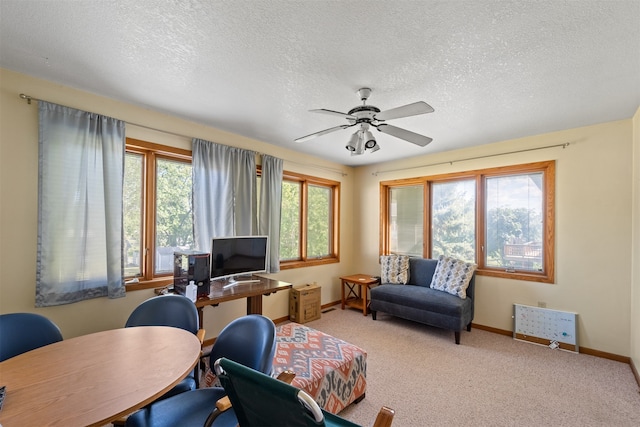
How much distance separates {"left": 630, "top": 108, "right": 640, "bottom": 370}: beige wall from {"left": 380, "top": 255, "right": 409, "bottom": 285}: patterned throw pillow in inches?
96.4

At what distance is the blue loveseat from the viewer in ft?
11.4

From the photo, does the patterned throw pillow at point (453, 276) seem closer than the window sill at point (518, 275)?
No

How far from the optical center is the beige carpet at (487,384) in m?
2.15

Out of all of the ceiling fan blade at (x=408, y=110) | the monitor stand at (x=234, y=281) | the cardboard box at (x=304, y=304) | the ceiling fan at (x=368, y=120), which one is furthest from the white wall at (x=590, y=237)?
the monitor stand at (x=234, y=281)

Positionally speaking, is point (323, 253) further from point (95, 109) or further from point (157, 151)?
point (95, 109)

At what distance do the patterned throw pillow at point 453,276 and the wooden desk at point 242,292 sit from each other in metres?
2.31

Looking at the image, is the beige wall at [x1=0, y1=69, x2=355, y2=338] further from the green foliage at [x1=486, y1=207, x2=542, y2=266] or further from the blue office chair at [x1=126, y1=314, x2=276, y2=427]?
the green foliage at [x1=486, y1=207, x2=542, y2=266]

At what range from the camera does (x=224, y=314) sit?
348 cm

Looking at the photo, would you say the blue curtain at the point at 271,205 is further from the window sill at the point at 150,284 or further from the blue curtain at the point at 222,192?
the window sill at the point at 150,284

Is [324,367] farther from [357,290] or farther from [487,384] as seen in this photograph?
[357,290]

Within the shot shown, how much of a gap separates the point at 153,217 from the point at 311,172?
2565 mm

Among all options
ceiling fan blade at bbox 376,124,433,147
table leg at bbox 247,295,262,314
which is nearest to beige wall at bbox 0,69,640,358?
table leg at bbox 247,295,262,314

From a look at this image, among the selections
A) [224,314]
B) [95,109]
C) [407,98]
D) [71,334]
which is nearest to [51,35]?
[95,109]

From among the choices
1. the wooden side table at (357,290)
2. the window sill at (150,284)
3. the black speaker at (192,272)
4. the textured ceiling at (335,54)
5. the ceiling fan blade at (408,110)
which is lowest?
the wooden side table at (357,290)
